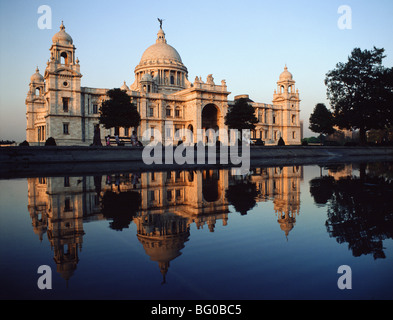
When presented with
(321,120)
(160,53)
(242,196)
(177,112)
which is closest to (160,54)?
(160,53)

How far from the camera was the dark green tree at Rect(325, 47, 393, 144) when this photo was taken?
142ft

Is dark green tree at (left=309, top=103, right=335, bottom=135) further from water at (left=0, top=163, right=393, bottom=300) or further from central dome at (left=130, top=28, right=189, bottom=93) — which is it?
water at (left=0, top=163, right=393, bottom=300)

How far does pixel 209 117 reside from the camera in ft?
196

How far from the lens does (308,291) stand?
132 inches

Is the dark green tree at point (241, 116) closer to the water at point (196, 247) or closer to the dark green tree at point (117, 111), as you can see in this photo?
the dark green tree at point (117, 111)

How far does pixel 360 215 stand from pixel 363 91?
43.8m

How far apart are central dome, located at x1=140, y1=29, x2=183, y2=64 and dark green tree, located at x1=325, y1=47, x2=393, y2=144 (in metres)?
35.0

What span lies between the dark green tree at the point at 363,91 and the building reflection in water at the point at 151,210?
1491 inches

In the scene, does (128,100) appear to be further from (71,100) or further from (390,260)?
(390,260)

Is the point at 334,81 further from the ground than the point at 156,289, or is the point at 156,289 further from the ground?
the point at 334,81

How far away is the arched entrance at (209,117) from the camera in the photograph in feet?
194

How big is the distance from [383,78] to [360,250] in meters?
46.3

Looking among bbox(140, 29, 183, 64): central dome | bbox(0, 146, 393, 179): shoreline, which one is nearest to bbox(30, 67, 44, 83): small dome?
bbox(140, 29, 183, 64): central dome
